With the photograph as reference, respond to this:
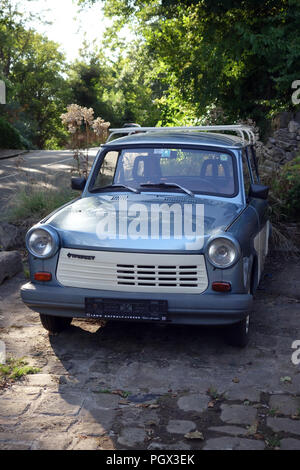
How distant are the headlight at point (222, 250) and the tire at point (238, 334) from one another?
59cm

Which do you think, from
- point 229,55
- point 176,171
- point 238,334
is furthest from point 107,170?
point 229,55

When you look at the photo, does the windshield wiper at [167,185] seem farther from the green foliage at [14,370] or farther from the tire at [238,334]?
the green foliage at [14,370]

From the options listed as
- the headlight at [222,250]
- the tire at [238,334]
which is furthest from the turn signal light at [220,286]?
the tire at [238,334]

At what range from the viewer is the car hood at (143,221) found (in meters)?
4.73

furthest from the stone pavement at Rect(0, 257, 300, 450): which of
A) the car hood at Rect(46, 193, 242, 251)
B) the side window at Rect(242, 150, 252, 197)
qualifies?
the side window at Rect(242, 150, 252, 197)

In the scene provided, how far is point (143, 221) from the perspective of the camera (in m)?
5.05

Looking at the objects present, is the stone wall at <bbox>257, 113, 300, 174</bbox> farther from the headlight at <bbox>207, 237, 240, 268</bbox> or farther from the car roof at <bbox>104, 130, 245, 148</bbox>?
the headlight at <bbox>207, 237, 240, 268</bbox>

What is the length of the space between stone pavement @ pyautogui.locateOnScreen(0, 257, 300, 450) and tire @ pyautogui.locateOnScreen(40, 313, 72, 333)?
71 mm

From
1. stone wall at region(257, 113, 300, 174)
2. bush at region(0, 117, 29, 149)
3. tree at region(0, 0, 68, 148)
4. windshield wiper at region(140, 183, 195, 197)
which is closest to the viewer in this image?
windshield wiper at region(140, 183, 195, 197)

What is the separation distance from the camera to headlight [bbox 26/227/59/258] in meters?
4.89

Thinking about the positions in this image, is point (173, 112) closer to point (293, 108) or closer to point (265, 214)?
point (293, 108)

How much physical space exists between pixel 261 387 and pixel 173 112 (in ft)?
37.7

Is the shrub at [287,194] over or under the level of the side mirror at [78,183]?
under

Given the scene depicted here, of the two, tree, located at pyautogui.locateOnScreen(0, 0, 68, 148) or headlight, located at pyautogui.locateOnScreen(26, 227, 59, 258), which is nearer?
headlight, located at pyautogui.locateOnScreen(26, 227, 59, 258)
